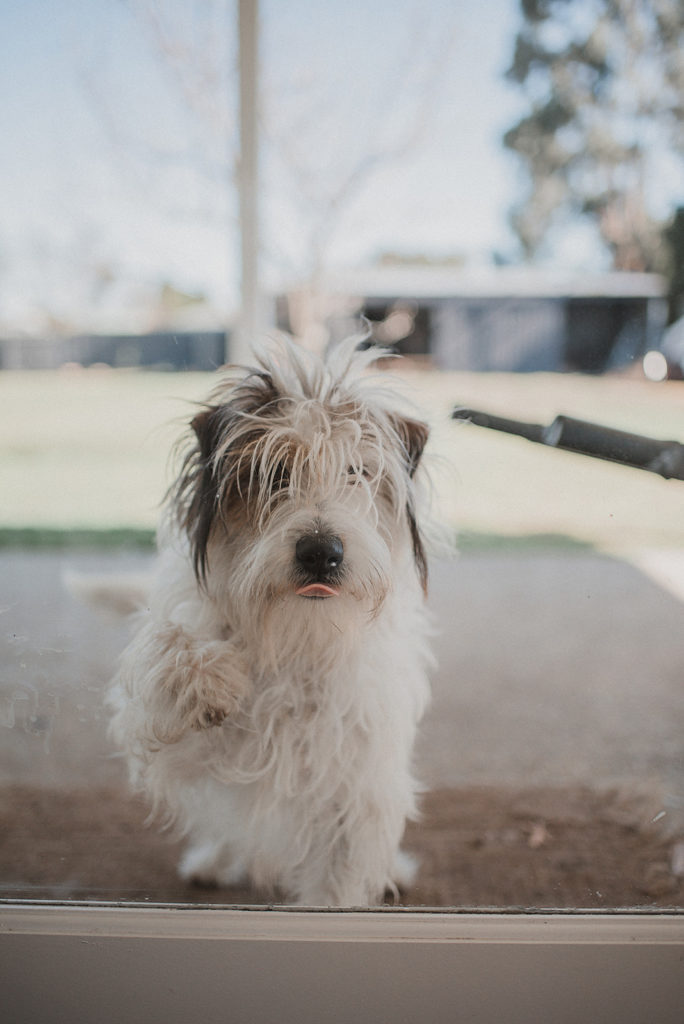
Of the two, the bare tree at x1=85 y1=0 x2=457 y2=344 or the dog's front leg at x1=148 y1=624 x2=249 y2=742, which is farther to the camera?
the bare tree at x1=85 y1=0 x2=457 y2=344

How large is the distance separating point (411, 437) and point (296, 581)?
36 centimetres

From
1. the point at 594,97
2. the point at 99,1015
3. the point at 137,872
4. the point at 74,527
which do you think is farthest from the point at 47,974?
the point at 74,527

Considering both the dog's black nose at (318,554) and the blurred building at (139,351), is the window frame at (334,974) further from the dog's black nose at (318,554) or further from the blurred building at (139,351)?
the blurred building at (139,351)

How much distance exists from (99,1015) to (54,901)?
0.53 feet

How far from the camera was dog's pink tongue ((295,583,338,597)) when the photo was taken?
113cm

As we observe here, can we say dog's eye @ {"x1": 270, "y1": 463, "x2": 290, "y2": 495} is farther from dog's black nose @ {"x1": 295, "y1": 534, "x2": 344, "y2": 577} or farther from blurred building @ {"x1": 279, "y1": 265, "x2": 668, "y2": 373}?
blurred building @ {"x1": 279, "y1": 265, "x2": 668, "y2": 373}

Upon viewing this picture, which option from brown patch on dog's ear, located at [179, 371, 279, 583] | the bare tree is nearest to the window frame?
brown patch on dog's ear, located at [179, 371, 279, 583]

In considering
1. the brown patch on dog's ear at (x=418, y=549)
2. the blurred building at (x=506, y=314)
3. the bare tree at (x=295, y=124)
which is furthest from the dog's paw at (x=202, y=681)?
the bare tree at (x=295, y=124)

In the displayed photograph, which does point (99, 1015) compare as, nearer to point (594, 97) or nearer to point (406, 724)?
point (406, 724)

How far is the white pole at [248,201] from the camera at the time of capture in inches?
72.2

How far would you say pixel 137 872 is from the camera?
1.61 m

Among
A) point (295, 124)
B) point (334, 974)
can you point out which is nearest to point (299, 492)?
point (334, 974)

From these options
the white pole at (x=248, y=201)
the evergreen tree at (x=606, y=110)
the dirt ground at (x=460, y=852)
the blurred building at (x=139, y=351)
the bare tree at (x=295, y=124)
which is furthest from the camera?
A: the bare tree at (x=295, y=124)

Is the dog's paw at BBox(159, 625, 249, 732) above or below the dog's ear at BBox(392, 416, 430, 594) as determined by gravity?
below
